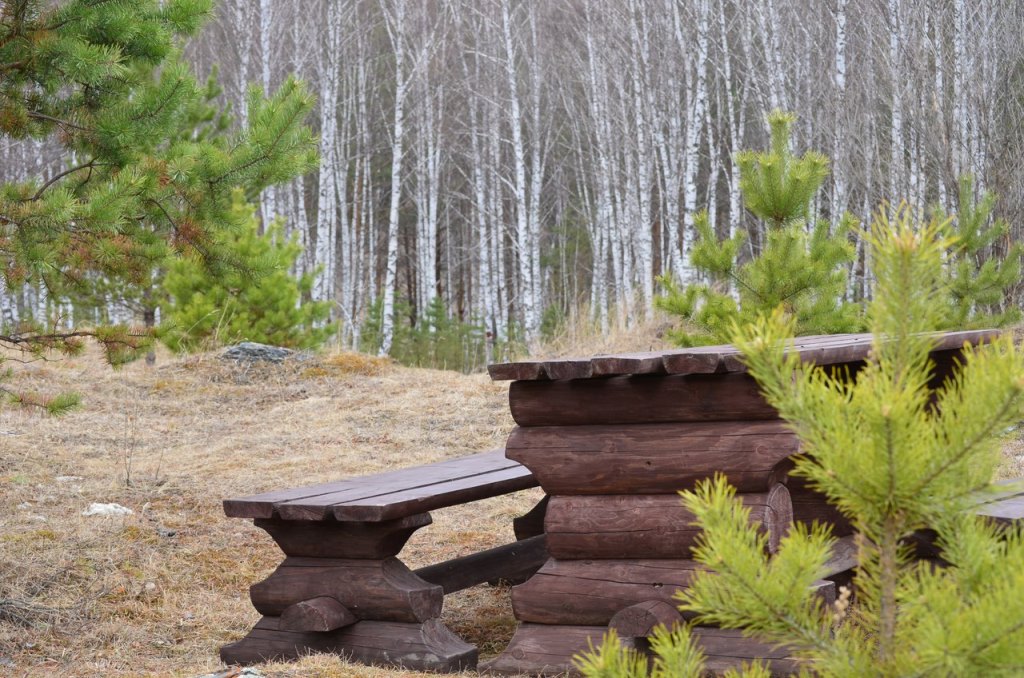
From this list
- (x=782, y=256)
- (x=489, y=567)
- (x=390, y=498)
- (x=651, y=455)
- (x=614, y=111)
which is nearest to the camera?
(x=651, y=455)

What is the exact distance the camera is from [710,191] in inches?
656

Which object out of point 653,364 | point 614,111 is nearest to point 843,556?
point 653,364

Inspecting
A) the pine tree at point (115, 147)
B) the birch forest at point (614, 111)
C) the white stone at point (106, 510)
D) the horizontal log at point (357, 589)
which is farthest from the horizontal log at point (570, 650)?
the birch forest at point (614, 111)

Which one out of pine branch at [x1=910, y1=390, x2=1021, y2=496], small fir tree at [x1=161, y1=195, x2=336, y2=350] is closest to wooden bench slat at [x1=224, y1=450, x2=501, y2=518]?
pine branch at [x1=910, y1=390, x2=1021, y2=496]

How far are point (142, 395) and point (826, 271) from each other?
21.1 ft

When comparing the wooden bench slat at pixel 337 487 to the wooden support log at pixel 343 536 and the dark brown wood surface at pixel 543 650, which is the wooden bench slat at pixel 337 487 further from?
the dark brown wood surface at pixel 543 650

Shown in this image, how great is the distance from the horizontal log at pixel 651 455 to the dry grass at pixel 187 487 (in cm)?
87

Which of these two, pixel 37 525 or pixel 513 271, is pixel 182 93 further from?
pixel 513 271

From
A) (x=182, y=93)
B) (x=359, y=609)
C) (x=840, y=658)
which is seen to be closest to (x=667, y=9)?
(x=182, y=93)

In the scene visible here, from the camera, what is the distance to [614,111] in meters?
19.5

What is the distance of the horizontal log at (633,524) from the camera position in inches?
123

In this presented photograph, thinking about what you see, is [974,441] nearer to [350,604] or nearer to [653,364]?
[653,364]

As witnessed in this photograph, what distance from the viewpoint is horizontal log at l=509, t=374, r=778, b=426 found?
3.08 meters

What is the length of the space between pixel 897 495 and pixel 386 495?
2.43m
